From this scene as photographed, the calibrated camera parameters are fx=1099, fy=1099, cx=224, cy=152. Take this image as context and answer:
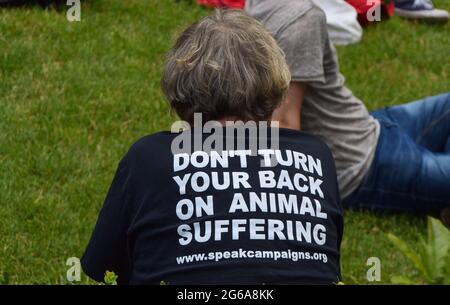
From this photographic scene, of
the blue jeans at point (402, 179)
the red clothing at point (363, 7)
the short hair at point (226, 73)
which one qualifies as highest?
the red clothing at point (363, 7)

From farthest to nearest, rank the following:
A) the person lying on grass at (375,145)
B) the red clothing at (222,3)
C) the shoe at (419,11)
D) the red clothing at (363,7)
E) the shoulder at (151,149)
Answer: the shoe at (419,11) → the red clothing at (363,7) → the red clothing at (222,3) → the person lying on grass at (375,145) → the shoulder at (151,149)

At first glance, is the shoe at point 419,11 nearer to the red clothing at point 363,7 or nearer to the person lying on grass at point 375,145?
the red clothing at point 363,7

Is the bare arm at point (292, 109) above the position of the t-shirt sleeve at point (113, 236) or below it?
above

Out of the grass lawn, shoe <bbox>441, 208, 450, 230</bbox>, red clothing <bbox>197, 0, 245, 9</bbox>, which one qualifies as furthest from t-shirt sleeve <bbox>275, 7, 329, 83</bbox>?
red clothing <bbox>197, 0, 245, 9</bbox>

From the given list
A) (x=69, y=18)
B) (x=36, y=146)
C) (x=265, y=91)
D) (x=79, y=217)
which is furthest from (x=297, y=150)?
(x=69, y=18)

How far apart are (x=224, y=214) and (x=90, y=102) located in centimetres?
277

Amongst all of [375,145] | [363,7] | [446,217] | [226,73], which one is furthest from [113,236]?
[363,7]

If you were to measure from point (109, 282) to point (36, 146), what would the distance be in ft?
9.29

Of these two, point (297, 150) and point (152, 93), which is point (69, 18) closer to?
point (152, 93)

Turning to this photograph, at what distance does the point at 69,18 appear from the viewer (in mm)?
5973

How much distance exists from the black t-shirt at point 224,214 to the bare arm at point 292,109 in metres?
1.36

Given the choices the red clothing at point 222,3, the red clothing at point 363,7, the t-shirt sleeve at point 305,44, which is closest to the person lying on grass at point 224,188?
the t-shirt sleeve at point 305,44

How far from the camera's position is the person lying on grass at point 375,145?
446 centimetres

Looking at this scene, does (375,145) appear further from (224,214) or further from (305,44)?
(224,214)
